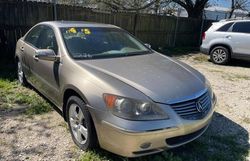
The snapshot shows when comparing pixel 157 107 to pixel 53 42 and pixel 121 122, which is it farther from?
pixel 53 42

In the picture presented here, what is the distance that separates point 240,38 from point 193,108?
7712mm

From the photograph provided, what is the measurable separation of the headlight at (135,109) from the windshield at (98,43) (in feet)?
4.03

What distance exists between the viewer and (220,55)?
35.0 ft

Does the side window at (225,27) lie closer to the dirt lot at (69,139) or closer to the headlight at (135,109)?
the dirt lot at (69,139)

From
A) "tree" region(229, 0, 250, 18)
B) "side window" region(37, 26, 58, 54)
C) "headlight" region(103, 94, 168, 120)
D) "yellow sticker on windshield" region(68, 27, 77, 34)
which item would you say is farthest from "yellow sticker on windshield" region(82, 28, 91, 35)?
"tree" region(229, 0, 250, 18)

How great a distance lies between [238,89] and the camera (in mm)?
7102

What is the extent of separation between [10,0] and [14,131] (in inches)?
201

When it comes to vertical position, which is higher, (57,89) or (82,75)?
(82,75)

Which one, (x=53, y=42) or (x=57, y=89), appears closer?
(x=57, y=89)

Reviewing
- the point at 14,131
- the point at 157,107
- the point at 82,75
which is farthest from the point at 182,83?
the point at 14,131

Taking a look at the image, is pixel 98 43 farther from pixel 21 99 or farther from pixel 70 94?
pixel 21 99

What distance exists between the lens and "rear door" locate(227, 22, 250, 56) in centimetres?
998

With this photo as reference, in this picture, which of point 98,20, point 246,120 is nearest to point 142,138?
point 246,120

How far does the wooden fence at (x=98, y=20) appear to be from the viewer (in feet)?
26.8
